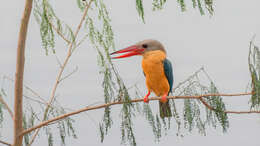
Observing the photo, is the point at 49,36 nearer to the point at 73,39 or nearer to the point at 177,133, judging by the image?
the point at 73,39

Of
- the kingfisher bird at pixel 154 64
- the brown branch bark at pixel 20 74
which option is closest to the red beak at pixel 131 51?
the kingfisher bird at pixel 154 64

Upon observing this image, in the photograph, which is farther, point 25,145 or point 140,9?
point 25,145

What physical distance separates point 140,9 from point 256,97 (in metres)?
0.97

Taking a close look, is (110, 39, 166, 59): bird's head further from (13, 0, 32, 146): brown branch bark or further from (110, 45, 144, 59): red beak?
(13, 0, 32, 146): brown branch bark

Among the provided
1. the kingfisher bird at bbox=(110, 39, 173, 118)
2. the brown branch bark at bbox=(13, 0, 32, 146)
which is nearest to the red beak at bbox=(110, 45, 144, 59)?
the kingfisher bird at bbox=(110, 39, 173, 118)

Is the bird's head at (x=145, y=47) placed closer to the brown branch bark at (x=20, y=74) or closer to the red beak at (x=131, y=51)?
the red beak at (x=131, y=51)

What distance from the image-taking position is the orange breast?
3.23 metres

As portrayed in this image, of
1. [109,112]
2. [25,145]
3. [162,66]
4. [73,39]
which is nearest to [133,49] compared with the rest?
[162,66]

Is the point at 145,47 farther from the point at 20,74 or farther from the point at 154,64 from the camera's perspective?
the point at 20,74

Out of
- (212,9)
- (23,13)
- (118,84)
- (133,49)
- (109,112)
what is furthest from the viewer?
(133,49)

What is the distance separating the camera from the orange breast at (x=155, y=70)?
3.23 m

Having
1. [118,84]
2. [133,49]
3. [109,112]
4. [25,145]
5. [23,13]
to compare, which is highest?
[23,13]

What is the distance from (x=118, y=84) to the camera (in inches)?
89.7

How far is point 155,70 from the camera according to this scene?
3246mm
